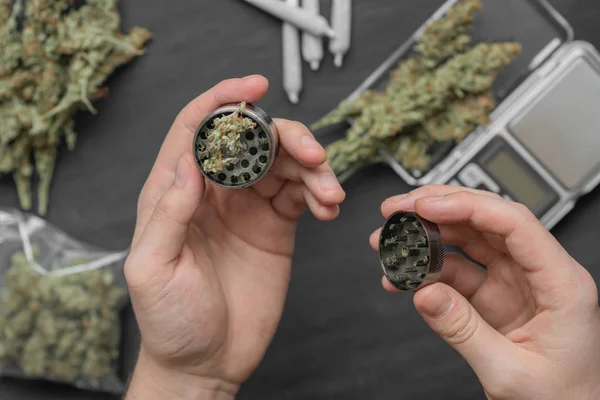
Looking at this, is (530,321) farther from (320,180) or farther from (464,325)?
(320,180)

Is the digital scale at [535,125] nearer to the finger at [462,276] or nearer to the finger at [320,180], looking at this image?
the finger at [462,276]

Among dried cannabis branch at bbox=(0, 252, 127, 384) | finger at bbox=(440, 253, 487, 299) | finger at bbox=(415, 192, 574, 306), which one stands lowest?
dried cannabis branch at bbox=(0, 252, 127, 384)

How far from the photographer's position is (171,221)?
1.11 meters

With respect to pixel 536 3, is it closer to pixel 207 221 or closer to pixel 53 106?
pixel 207 221

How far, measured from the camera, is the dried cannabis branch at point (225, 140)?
41.5 inches

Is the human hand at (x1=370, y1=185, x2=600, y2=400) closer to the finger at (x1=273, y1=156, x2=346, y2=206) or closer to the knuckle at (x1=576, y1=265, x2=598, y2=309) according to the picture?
the knuckle at (x1=576, y1=265, x2=598, y2=309)

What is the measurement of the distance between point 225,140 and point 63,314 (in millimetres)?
919

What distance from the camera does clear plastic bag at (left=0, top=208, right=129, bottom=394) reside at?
1.62 m

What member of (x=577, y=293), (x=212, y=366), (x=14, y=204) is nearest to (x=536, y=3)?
(x=577, y=293)

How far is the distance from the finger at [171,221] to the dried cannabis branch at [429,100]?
574 millimetres

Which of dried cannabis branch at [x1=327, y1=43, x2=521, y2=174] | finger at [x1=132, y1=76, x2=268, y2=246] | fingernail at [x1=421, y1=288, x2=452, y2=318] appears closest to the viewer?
fingernail at [x1=421, y1=288, x2=452, y2=318]

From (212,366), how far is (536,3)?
1.32 meters

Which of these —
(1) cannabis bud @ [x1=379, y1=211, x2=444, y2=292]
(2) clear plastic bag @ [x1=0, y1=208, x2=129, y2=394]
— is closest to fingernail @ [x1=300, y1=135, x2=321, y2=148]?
(1) cannabis bud @ [x1=379, y1=211, x2=444, y2=292]

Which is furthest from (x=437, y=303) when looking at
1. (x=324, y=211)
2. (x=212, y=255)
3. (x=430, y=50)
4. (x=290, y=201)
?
(x=430, y=50)
